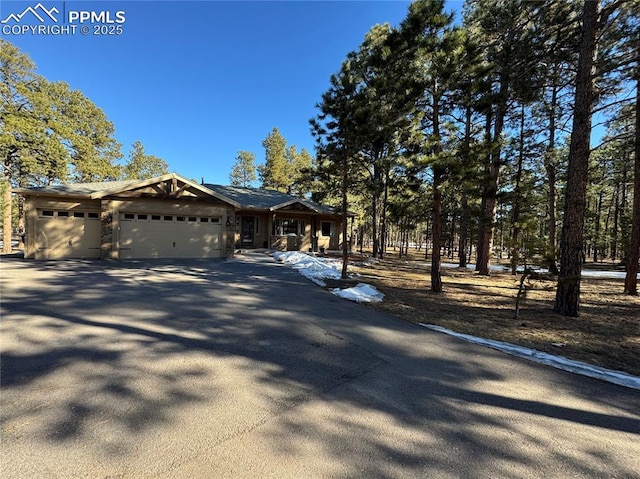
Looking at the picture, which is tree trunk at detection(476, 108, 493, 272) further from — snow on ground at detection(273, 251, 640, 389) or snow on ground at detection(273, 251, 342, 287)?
snow on ground at detection(273, 251, 342, 287)

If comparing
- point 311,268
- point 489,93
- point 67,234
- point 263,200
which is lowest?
point 311,268

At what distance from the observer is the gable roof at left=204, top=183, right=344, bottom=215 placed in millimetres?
18875

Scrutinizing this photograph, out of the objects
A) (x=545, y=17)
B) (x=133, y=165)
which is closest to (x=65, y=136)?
(x=133, y=165)

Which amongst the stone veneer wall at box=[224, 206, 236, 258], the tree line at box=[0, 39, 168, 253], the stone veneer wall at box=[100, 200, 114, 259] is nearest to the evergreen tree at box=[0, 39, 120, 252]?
the tree line at box=[0, 39, 168, 253]

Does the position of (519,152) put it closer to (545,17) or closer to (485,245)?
(485,245)

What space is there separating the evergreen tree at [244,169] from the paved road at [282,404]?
1239 inches

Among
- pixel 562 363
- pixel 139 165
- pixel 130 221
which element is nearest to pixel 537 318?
pixel 562 363

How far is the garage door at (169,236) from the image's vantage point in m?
13.5

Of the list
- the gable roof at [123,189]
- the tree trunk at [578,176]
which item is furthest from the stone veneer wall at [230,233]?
the tree trunk at [578,176]

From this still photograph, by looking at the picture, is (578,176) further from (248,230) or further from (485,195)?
(248,230)

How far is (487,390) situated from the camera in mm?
3209

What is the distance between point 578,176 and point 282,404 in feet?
25.6

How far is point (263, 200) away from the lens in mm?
20688

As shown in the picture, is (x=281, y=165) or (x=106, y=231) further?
(x=281, y=165)
